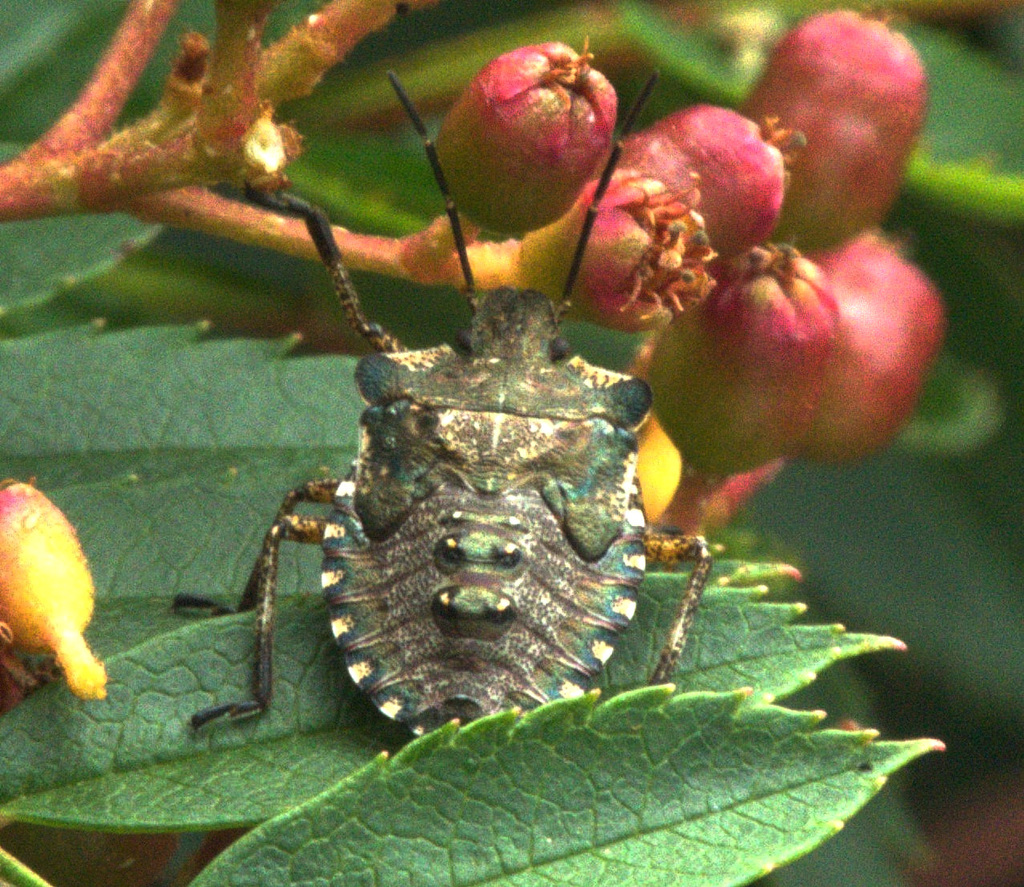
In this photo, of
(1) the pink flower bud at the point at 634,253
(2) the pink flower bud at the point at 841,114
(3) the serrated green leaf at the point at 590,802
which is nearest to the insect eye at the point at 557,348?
(1) the pink flower bud at the point at 634,253

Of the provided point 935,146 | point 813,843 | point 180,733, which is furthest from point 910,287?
point 180,733

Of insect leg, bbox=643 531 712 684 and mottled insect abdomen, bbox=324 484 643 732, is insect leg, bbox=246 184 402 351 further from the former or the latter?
insect leg, bbox=643 531 712 684

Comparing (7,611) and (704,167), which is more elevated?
(704,167)

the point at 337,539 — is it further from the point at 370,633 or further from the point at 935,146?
the point at 935,146

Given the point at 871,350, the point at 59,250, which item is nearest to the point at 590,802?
the point at 871,350

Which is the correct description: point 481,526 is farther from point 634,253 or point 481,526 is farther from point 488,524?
point 634,253

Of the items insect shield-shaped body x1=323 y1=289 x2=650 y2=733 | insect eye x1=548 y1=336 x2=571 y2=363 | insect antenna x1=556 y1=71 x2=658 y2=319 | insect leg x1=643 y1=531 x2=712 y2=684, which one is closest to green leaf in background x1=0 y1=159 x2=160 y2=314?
insect shield-shaped body x1=323 y1=289 x2=650 y2=733
